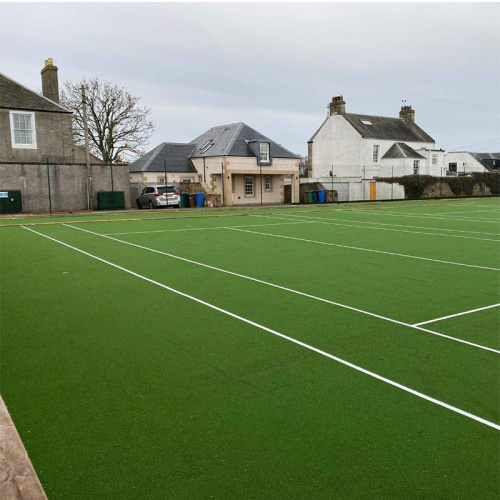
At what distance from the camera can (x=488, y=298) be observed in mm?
8375

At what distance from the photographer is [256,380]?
505cm

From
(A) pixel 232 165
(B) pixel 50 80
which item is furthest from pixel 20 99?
(A) pixel 232 165

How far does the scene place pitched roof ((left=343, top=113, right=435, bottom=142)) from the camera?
56.8 m

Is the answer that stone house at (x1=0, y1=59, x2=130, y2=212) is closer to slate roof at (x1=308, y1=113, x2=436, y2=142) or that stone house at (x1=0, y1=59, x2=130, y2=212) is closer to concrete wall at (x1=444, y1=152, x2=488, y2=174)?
slate roof at (x1=308, y1=113, x2=436, y2=142)

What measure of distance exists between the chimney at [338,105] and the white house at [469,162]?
117 feet

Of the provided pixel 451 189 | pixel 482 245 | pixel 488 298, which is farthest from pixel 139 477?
pixel 451 189

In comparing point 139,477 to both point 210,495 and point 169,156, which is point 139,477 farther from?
point 169,156

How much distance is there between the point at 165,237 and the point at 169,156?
97.6 feet

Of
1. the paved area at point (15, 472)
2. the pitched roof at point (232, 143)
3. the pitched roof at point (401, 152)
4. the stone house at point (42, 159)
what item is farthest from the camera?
the pitched roof at point (401, 152)

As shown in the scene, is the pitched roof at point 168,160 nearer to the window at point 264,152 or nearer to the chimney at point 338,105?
the window at point 264,152

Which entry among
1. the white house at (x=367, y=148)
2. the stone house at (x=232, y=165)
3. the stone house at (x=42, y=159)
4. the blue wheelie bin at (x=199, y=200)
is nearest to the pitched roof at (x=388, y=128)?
the white house at (x=367, y=148)

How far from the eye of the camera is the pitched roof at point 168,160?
4462 centimetres

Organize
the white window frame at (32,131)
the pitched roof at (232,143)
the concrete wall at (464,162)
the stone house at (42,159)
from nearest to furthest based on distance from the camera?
the stone house at (42,159)
the white window frame at (32,131)
the pitched roof at (232,143)
the concrete wall at (464,162)

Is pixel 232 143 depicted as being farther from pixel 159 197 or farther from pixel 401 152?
pixel 401 152
